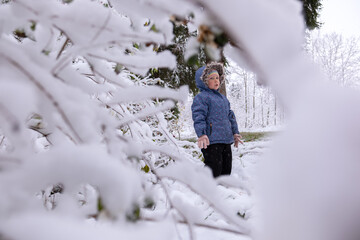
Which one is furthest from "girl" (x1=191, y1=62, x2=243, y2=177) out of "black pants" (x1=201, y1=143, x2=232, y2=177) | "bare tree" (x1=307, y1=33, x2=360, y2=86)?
"bare tree" (x1=307, y1=33, x2=360, y2=86)

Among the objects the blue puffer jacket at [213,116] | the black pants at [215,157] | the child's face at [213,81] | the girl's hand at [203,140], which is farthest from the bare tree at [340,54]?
the girl's hand at [203,140]

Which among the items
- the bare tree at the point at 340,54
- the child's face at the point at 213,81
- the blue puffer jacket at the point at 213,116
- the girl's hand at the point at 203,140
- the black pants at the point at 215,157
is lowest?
the black pants at the point at 215,157

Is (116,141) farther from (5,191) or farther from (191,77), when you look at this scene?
(191,77)

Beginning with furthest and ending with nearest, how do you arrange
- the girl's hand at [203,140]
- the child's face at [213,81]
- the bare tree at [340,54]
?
the bare tree at [340,54], the child's face at [213,81], the girl's hand at [203,140]

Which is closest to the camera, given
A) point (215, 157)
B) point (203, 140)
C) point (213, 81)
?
point (203, 140)

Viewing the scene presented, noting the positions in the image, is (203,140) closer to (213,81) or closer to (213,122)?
(213,122)

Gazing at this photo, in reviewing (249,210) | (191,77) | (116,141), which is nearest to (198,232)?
(249,210)

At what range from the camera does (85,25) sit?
503mm

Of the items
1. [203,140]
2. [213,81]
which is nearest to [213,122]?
[203,140]

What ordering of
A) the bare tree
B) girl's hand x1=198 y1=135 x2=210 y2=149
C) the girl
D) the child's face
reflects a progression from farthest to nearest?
1. the bare tree
2. the child's face
3. the girl
4. girl's hand x1=198 y1=135 x2=210 y2=149

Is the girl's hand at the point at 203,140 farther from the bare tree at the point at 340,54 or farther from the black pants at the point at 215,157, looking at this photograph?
the bare tree at the point at 340,54

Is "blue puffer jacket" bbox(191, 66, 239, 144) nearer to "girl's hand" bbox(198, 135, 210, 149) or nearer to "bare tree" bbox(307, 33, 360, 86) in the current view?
"girl's hand" bbox(198, 135, 210, 149)

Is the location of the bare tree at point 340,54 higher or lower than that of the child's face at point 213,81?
higher

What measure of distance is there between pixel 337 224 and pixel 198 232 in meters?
1.26
